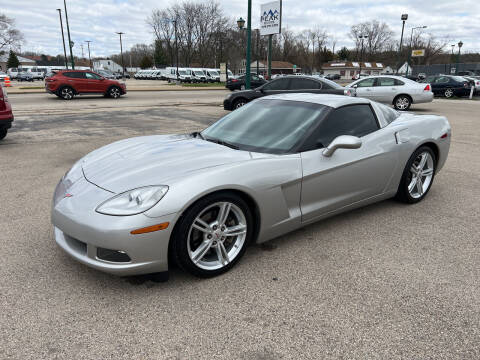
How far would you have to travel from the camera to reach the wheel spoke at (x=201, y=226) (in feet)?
8.48

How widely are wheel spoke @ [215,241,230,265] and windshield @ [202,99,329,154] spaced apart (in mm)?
900

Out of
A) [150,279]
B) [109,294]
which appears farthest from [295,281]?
[109,294]

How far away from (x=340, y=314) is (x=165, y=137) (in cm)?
242

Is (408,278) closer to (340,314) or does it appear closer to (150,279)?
(340,314)

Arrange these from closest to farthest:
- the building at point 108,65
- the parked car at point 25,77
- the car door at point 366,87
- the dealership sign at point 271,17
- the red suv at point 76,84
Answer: the car door at point 366,87 < the red suv at point 76,84 < the dealership sign at point 271,17 < the parked car at point 25,77 < the building at point 108,65

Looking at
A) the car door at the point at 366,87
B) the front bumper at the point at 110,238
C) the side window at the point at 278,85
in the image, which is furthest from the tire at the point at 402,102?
the front bumper at the point at 110,238

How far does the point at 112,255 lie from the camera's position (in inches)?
95.2

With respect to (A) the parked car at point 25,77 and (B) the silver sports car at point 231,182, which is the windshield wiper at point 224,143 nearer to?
(B) the silver sports car at point 231,182

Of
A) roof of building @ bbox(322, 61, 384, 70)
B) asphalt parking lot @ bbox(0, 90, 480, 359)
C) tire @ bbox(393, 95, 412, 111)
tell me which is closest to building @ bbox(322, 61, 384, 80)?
roof of building @ bbox(322, 61, 384, 70)

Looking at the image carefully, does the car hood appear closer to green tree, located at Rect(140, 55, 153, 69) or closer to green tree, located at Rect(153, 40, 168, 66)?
green tree, located at Rect(153, 40, 168, 66)

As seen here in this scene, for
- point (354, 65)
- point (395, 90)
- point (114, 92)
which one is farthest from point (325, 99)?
point (354, 65)

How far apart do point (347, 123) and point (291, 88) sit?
876 cm

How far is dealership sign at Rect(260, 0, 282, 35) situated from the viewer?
21.3 m

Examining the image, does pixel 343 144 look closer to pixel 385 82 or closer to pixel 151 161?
pixel 151 161
